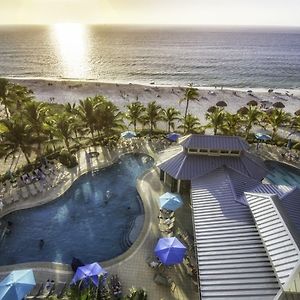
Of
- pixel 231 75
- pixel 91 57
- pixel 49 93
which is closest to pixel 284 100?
pixel 231 75

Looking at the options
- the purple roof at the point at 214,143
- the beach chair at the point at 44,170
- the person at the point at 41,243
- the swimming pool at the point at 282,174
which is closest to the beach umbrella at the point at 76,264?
the person at the point at 41,243

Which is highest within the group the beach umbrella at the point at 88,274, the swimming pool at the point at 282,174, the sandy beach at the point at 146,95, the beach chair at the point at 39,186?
the beach umbrella at the point at 88,274

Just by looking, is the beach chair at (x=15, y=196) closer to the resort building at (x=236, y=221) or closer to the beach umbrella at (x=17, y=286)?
the beach umbrella at (x=17, y=286)

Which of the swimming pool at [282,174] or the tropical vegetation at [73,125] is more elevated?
the tropical vegetation at [73,125]

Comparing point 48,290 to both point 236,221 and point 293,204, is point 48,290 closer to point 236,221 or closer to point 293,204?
point 236,221

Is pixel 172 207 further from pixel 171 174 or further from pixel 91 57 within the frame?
pixel 91 57

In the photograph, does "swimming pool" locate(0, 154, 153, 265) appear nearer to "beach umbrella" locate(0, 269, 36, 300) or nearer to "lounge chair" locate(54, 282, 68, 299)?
"lounge chair" locate(54, 282, 68, 299)

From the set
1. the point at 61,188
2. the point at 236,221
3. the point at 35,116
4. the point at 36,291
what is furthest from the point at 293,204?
the point at 35,116
